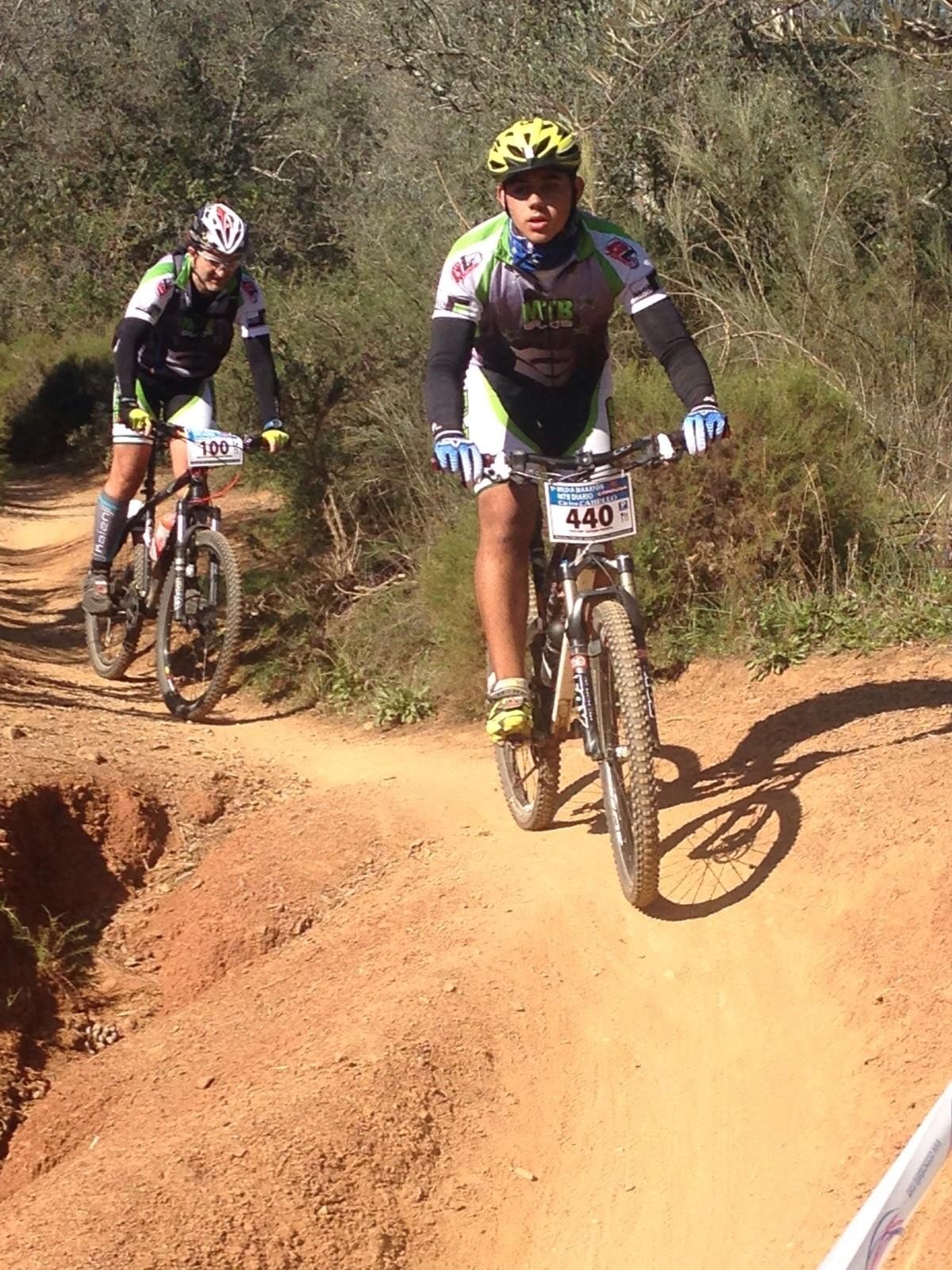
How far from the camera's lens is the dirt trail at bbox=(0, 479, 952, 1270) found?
3.26m

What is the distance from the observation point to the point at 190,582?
702 cm

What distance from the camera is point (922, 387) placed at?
7680mm

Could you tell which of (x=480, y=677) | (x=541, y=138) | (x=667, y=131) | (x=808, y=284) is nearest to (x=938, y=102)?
(x=667, y=131)

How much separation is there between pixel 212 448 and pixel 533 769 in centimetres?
287

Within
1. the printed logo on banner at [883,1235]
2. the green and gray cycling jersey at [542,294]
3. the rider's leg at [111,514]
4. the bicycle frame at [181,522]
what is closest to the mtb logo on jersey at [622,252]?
the green and gray cycling jersey at [542,294]

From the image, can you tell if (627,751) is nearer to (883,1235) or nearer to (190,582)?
(883,1235)

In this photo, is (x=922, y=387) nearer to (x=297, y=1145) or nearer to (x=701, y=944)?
(x=701, y=944)

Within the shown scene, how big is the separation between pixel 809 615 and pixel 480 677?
1607 mm

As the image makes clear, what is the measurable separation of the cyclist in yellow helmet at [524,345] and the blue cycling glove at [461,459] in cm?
1

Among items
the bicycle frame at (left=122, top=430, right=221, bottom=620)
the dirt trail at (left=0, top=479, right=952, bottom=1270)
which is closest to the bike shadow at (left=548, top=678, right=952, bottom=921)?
the dirt trail at (left=0, top=479, right=952, bottom=1270)

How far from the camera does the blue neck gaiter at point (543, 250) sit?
441 cm

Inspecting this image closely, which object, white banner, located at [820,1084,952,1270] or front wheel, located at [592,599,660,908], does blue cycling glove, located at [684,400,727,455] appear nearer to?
front wheel, located at [592,599,660,908]

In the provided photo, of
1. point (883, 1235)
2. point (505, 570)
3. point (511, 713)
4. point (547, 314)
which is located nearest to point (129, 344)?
point (547, 314)

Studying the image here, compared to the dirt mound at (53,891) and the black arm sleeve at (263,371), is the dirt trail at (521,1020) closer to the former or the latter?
the dirt mound at (53,891)
